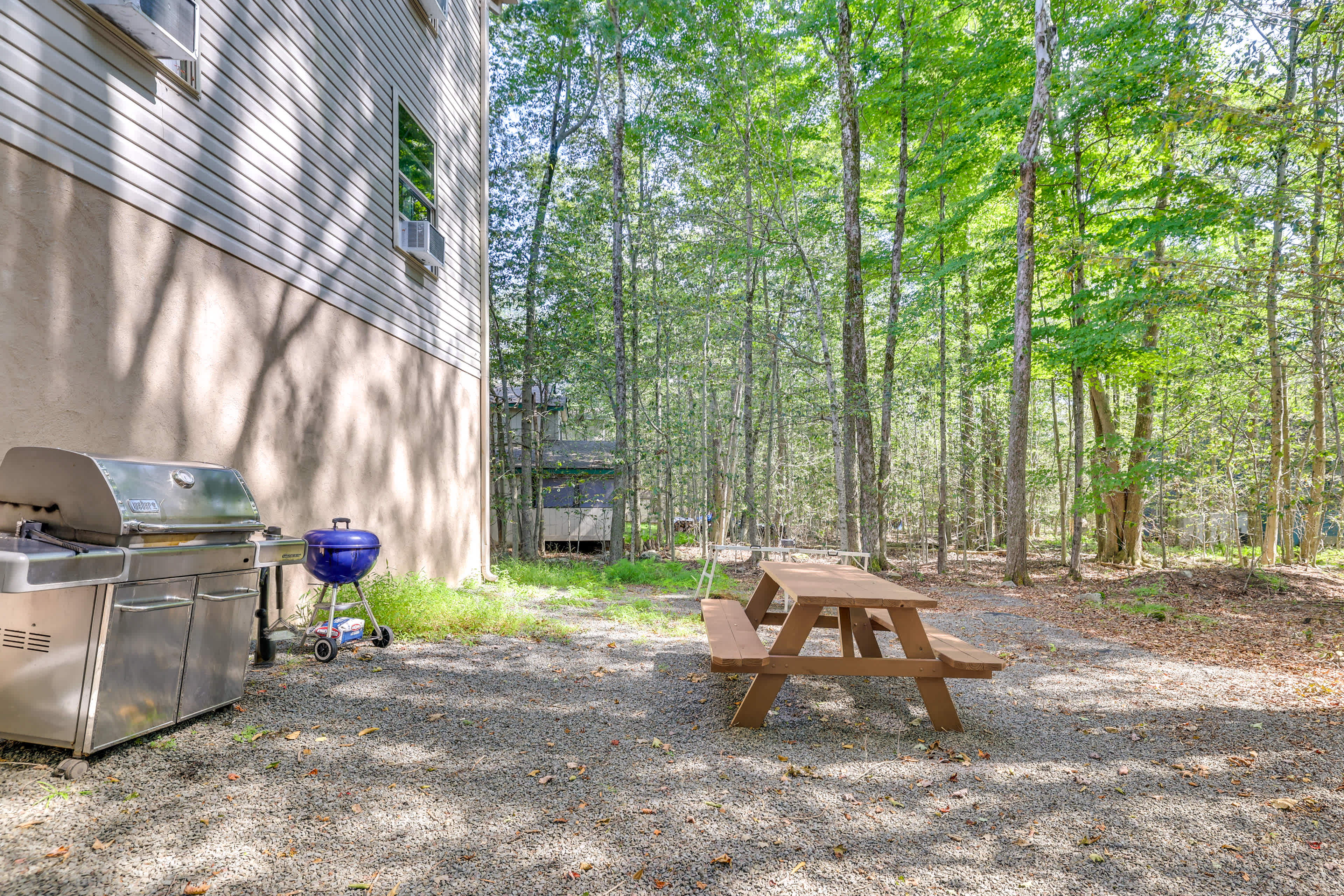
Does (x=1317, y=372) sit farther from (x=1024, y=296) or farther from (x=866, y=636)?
(x=866, y=636)

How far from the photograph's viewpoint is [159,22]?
360 centimetres

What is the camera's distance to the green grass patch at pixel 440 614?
534 cm

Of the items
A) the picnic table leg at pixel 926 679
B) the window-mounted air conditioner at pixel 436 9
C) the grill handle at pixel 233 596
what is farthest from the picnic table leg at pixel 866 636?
the window-mounted air conditioner at pixel 436 9

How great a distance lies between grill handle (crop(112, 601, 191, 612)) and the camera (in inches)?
102

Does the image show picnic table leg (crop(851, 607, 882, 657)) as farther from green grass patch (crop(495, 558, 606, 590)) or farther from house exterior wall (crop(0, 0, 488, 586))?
green grass patch (crop(495, 558, 606, 590))

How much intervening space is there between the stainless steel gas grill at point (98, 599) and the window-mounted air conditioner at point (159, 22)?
2466 millimetres

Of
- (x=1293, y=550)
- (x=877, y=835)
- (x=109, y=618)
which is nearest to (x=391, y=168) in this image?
(x=109, y=618)

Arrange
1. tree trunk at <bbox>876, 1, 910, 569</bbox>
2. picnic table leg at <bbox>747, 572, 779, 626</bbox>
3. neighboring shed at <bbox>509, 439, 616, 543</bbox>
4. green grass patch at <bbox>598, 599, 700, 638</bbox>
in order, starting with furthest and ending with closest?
1. neighboring shed at <bbox>509, 439, 616, 543</bbox>
2. tree trunk at <bbox>876, 1, 910, 569</bbox>
3. green grass patch at <bbox>598, 599, 700, 638</bbox>
4. picnic table leg at <bbox>747, 572, 779, 626</bbox>

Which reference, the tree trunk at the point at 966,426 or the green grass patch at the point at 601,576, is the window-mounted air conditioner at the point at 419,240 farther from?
the tree trunk at the point at 966,426

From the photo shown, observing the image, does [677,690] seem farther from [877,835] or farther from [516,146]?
[516,146]

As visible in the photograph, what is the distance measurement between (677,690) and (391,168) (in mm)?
6259

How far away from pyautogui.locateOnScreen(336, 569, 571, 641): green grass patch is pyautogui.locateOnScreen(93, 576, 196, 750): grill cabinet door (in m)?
2.39

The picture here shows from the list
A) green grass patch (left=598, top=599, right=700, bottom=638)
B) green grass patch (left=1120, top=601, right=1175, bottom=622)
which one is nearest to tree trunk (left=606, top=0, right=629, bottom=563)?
green grass patch (left=598, top=599, right=700, bottom=638)

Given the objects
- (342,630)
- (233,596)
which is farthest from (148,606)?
(342,630)
